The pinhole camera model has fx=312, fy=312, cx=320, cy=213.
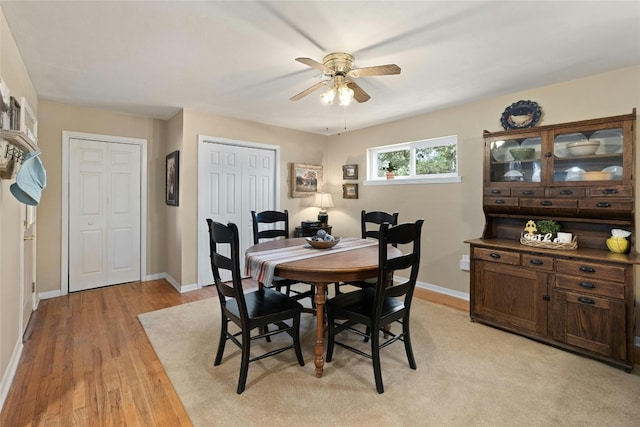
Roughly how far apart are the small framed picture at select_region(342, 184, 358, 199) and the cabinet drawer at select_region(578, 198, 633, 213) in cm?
286

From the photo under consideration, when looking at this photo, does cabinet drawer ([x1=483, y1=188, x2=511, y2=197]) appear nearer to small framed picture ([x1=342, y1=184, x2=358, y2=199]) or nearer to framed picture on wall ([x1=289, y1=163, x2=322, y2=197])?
small framed picture ([x1=342, y1=184, x2=358, y2=199])

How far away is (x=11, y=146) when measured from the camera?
5.81 ft

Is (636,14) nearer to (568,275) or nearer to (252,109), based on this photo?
(568,275)

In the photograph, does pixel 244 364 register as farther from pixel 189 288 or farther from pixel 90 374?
pixel 189 288

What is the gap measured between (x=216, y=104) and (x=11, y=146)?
7.16ft

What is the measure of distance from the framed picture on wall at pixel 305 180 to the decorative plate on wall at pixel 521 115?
2.78 m

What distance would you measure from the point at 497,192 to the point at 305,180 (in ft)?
9.36

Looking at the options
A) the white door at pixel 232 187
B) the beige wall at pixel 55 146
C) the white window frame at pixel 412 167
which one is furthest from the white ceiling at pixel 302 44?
the white door at pixel 232 187

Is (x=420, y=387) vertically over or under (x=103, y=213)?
under

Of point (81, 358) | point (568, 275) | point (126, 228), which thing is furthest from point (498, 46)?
point (126, 228)

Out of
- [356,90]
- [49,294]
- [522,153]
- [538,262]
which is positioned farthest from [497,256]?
[49,294]

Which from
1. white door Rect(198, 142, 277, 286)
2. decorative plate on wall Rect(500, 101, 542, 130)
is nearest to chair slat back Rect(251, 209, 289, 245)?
white door Rect(198, 142, 277, 286)

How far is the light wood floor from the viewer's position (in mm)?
1735

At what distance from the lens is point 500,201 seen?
3.05 meters
